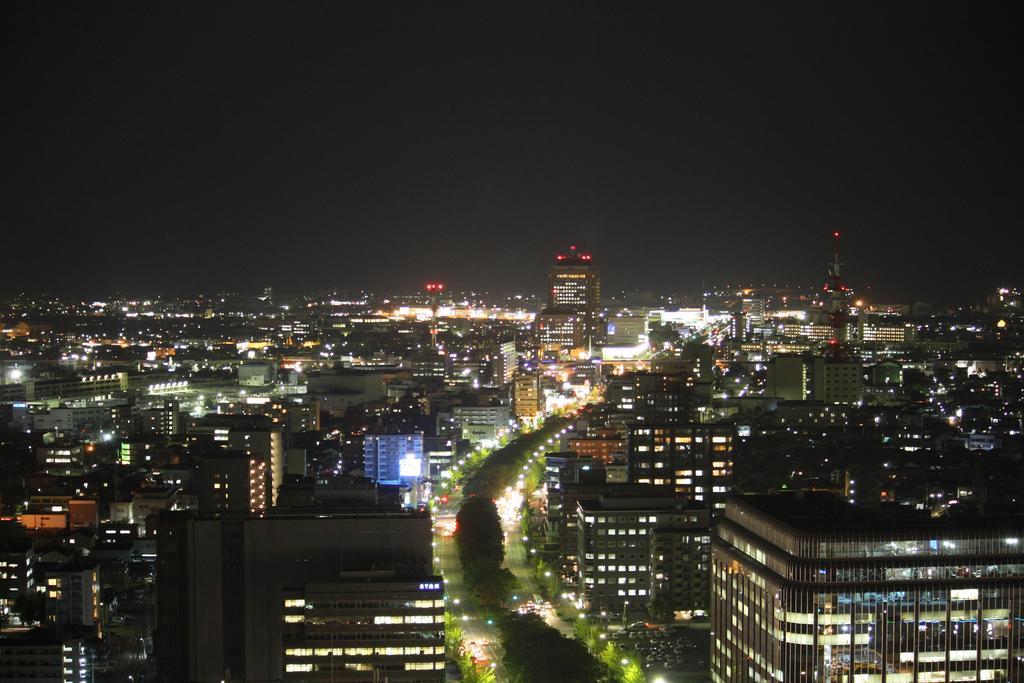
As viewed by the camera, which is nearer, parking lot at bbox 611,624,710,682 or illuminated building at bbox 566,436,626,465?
parking lot at bbox 611,624,710,682

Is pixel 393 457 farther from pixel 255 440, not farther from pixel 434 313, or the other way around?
pixel 434 313

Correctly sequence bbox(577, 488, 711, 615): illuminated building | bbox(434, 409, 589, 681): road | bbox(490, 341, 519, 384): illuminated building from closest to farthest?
bbox(434, 409, 589, 681): road < bbox(577, 488, 711, 615): illuminated building < bbox(490, 341, 519, 384): illuminated building

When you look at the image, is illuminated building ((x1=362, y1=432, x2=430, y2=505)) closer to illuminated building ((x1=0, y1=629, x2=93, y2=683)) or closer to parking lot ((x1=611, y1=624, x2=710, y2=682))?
parking lot ((x1=611, y1=624, x2=710, y2=682))

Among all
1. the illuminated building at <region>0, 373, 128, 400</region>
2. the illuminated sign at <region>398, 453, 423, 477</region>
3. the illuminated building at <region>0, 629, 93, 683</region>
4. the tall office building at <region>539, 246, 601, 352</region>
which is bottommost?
the illuminated building at <region>0, 629, 93, 683</region>

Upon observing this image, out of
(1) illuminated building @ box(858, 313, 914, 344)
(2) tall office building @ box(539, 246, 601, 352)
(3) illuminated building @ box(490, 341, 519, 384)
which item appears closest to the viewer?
(3) illuminated building @ box(490, 341, 519, 384)

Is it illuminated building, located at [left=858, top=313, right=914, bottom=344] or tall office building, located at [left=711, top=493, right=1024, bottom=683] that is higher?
illuminated building, located at [left=858, top=313, right=914, bottom=344]

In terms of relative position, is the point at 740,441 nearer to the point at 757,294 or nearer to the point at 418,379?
the point at 418,379

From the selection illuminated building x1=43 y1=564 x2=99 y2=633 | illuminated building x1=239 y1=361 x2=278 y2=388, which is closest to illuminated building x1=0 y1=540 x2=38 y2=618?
illuminated building x1=43 y1=564 x2=99 y2=633
